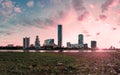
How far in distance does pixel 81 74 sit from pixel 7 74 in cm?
677

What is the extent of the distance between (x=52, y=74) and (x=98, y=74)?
4272 mm

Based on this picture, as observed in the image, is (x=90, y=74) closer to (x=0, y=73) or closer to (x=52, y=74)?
(x=52, y=74)

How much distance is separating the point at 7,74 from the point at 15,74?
0.81 m

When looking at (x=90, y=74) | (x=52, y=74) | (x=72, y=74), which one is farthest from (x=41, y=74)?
(x=90, y=74)

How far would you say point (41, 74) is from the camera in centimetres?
2656

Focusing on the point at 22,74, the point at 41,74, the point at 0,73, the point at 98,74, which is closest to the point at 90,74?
the point at 98,74

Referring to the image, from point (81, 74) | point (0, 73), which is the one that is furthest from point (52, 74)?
point (0, 73)

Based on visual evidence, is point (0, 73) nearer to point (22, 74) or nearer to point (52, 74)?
point (22, 74)

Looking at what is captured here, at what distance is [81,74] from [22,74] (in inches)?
214

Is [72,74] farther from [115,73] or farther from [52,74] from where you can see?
[115,73]

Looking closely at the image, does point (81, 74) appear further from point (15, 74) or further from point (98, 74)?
point (15, 74)

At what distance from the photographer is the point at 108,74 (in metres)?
26.5

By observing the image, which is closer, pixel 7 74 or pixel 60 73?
pixel 7 74

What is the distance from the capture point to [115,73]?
2688 cm
